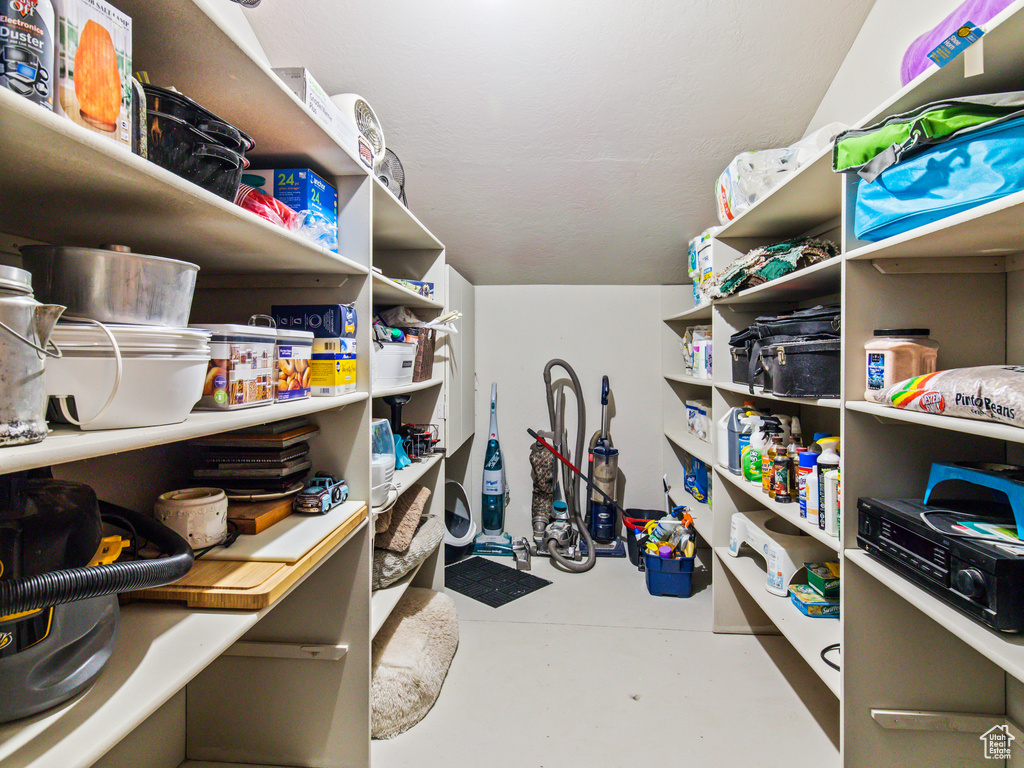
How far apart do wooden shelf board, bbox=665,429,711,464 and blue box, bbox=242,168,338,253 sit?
6.49 ft

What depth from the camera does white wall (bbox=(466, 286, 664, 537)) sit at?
335 centimetres

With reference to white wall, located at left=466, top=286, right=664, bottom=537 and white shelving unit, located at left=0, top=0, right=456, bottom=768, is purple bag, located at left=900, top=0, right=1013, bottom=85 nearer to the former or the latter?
white shelving unit, located at left=0, top=0, right=456, bottom=768

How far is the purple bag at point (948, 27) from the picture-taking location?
3.90ft

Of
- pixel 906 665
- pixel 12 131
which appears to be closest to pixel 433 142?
pixel 12 131

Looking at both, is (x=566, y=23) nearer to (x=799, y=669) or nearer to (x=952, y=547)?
(x=952, y=547)

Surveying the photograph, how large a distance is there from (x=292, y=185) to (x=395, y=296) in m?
0.83

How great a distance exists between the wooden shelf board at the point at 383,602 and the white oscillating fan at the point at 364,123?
131 centimetres

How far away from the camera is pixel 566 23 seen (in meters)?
1.84

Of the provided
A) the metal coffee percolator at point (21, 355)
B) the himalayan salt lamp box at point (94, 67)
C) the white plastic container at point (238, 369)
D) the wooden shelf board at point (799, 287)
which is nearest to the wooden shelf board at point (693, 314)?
the wooden shelf board at point (799, 287)

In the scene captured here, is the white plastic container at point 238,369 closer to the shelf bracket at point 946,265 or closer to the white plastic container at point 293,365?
the white plastic container at point 293,365

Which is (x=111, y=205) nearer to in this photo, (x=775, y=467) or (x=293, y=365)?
(x=293, y=365)

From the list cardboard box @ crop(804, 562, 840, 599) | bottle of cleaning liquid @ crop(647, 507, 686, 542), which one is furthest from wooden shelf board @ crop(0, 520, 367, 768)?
bottle of cleaning liquid @ crop(647, 507, 686, 542)

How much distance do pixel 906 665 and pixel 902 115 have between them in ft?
4.32

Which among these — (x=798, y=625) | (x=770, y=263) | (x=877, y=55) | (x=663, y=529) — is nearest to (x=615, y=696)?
(x=798, y=625)
